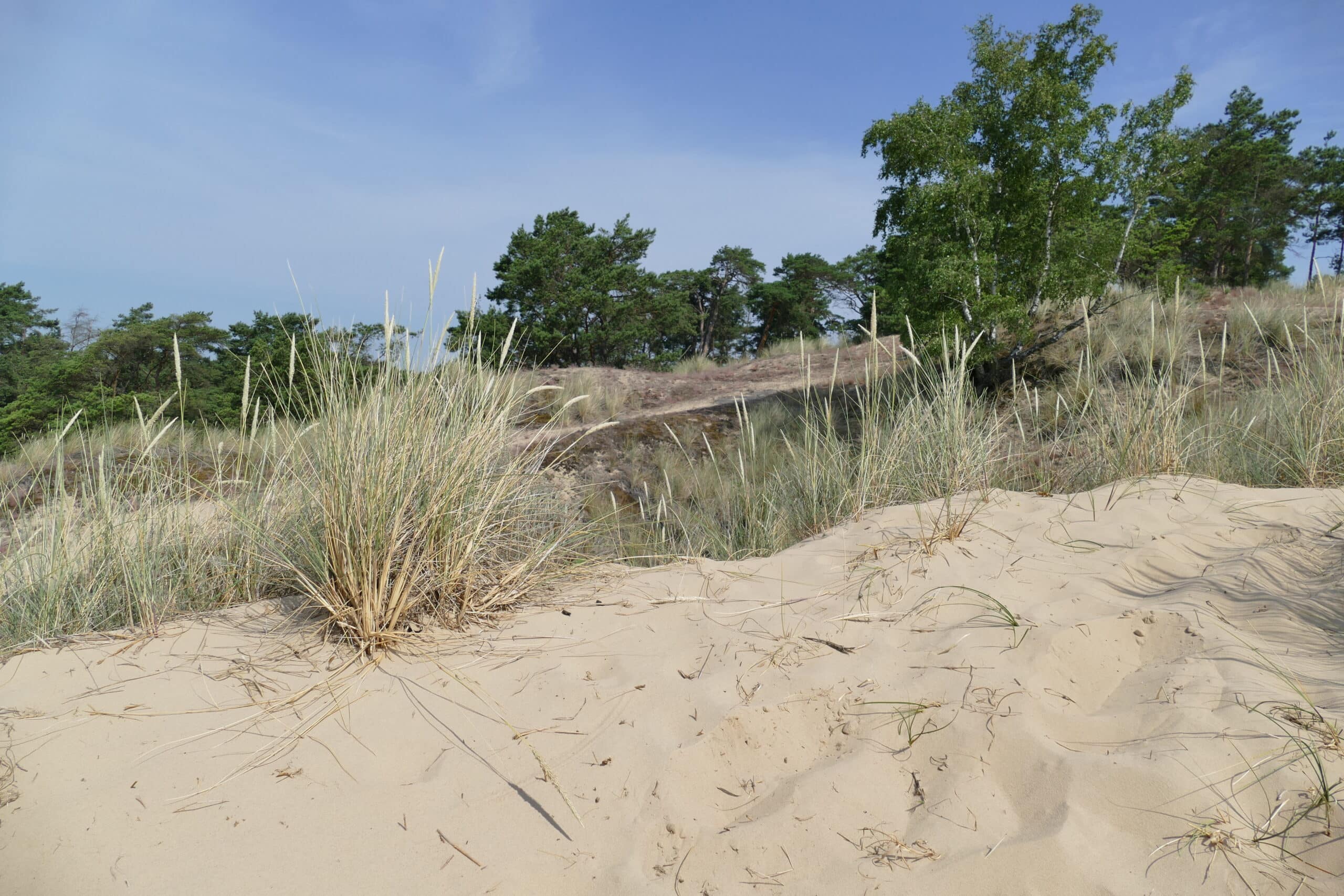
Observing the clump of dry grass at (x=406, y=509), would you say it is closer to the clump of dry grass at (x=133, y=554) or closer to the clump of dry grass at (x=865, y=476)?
the clump of dry grass at (x=133, y=554)

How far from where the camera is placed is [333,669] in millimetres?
2461

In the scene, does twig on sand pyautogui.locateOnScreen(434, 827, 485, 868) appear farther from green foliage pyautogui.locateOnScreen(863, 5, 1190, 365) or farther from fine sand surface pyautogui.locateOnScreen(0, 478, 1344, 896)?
green foliage pyautogui.locateOnScreen(863, 5, 1190, 365)

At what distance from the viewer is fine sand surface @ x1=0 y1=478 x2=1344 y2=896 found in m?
1.65

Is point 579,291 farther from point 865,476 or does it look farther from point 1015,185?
point 865,476

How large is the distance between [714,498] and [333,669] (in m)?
4.62

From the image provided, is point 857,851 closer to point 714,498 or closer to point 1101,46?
point 714,498

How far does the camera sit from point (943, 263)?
8883 millimetres

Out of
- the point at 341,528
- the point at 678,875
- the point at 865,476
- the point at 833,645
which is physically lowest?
the point at 678,875

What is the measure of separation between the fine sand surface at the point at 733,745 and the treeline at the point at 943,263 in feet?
4.41

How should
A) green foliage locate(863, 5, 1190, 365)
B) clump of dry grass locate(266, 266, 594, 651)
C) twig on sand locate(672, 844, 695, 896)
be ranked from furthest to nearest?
green foliage locate(863, 5, 1190, 365) < clump of dry grass locate(266, 266, 594, 651) < twig on sand locate(672, 844, 695, 896)

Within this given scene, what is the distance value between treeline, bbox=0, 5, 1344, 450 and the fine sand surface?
4.41ft

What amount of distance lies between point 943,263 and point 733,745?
8.11 m

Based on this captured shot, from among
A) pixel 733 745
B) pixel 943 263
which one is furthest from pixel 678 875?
pixel 943 263

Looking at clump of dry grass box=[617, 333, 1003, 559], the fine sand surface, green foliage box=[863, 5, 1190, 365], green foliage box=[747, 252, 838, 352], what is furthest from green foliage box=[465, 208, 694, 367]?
the fine sand surface
